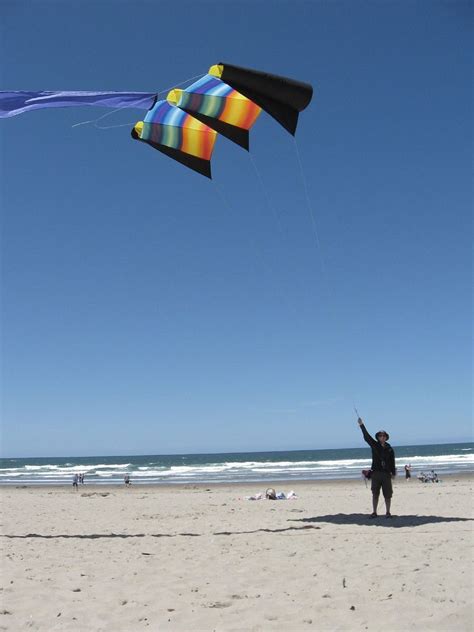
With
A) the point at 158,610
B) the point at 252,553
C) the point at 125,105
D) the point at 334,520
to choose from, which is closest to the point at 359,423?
the point at 334,520

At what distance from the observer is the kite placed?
23.9 ft

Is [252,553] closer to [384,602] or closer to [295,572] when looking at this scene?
[295,572]

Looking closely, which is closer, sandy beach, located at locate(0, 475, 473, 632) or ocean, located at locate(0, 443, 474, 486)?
sandy beach, located at locate(0, 475, 473, 632)

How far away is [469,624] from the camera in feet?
12.5

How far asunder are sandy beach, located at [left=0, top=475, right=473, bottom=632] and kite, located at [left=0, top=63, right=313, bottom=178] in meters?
5.25

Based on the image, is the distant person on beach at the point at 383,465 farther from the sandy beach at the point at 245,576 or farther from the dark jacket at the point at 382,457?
the sandy beach at the point at 245,576

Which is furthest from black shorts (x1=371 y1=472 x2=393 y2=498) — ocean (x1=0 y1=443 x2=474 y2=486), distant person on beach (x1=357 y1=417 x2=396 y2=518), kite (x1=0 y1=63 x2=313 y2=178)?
ocean (x1=0 y1=443 x2=474 y2=486)

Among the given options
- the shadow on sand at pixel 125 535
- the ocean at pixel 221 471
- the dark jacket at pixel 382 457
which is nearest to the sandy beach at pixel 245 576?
the shadow on sand at pixel 125 535

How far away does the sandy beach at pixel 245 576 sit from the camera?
4.17m

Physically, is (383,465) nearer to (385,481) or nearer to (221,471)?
(385,481)

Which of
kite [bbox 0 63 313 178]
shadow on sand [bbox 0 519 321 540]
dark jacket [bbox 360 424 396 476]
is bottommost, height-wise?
shadow on sand [bbox 0 519 321 540]

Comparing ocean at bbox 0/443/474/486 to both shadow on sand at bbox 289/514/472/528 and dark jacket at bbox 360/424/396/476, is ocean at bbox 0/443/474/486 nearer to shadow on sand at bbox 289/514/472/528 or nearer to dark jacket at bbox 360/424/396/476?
shadow on sand at bbox 289/514/472/528

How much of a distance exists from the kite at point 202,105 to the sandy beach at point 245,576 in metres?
5.25

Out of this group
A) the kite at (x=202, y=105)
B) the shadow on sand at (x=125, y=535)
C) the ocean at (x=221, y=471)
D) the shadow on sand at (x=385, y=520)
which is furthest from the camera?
the ocean at (x=221, y=471)
